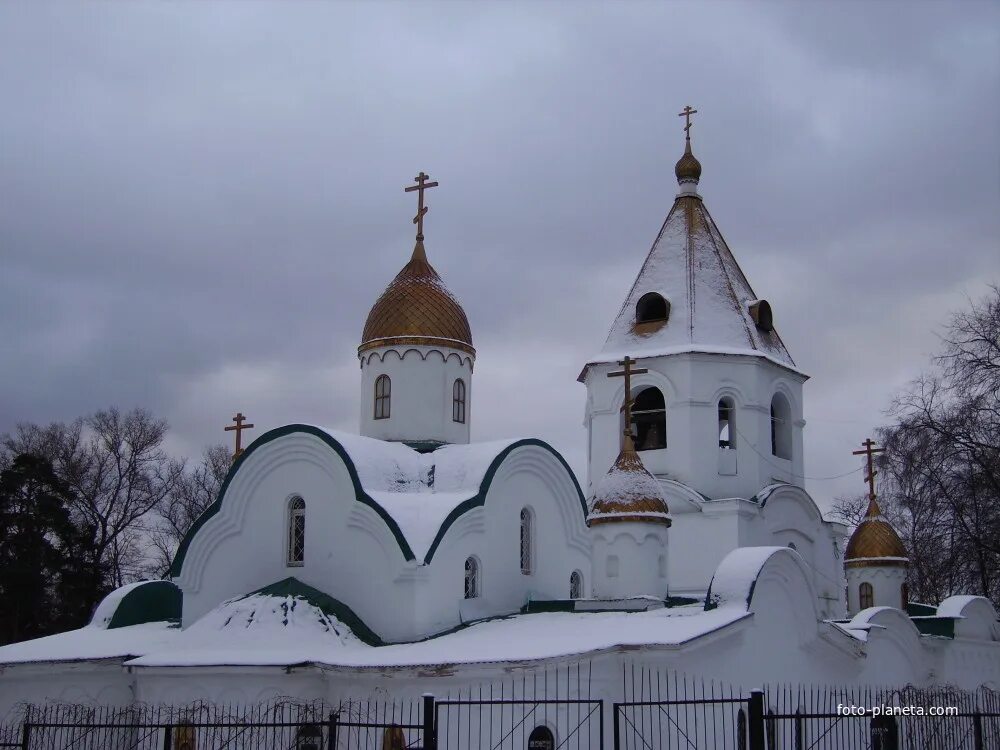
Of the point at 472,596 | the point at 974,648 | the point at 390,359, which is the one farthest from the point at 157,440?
the point at 974,648

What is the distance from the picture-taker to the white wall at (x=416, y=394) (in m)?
16.8

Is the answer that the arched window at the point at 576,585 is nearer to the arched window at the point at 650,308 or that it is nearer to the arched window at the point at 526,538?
the arched window at the point at 526,538

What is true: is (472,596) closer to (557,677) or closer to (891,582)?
(557,677)

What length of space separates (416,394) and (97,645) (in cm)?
537

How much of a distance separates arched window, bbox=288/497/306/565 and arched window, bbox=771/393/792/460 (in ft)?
29.9

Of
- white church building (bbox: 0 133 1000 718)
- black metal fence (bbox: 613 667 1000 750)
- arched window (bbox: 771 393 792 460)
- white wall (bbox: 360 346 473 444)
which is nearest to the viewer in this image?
black metal fence (bbox: 613 667 1000 750)

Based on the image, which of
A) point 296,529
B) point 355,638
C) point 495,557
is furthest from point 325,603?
point 495,557

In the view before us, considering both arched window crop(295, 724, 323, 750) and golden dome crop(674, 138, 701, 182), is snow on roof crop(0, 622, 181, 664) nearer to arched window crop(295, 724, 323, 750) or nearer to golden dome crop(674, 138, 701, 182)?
arched window crop(295, 724, 323, 750)

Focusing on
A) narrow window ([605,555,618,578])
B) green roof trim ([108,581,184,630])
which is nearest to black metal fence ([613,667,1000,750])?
narrow window ([605,555,618,578])

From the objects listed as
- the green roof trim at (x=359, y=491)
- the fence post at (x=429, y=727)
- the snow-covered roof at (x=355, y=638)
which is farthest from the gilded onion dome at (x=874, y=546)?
the fence post at (x=429, y=727)

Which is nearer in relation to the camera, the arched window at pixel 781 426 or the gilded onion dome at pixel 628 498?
the gilded onion dome at pixel 628 498

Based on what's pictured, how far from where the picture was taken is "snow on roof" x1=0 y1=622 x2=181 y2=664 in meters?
14.3

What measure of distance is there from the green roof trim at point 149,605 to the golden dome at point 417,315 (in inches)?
178

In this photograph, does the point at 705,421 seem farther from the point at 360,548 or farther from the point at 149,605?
the point at 149,605
